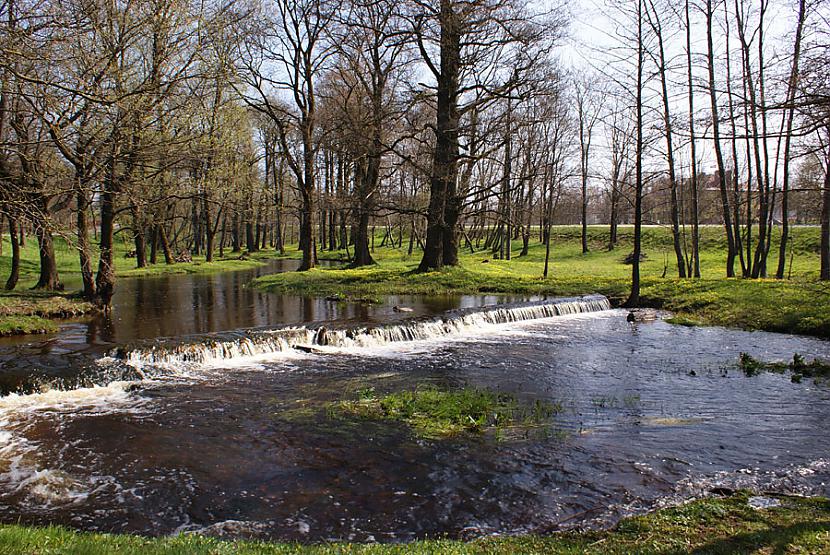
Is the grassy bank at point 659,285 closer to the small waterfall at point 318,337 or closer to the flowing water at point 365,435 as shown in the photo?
the flowing water at point 365,435

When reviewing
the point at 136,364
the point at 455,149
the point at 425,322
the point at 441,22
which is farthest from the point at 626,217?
the point at 136,364

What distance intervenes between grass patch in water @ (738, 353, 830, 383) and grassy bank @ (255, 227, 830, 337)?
4806mm

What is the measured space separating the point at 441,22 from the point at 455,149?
6166 millimetres

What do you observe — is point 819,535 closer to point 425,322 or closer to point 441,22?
point 425,322

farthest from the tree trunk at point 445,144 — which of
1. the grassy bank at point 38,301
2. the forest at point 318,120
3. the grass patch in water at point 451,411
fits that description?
the grass patch in water at point 451,411

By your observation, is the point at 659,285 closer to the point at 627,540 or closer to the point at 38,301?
the point at 627,540

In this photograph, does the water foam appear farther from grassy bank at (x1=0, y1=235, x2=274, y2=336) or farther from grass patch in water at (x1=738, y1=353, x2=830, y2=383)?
grass patch in water at (x1=738, y1=353, x2=830, y2=383)

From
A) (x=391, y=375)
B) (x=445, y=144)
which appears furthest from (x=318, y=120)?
(x=391, y=375)

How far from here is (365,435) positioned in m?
8.45

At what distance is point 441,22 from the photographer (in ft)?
72.0

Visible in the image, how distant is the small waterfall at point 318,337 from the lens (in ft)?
41.2

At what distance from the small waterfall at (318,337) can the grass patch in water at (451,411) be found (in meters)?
4.55

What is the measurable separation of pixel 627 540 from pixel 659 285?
20839 mm

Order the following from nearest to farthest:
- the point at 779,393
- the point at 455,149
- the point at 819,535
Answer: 1. the point at 819,535
2. the point at 779,393
3. the point at 455,149
